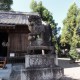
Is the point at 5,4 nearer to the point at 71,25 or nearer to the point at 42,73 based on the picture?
the point at 71,25

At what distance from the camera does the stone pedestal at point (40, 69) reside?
723cm

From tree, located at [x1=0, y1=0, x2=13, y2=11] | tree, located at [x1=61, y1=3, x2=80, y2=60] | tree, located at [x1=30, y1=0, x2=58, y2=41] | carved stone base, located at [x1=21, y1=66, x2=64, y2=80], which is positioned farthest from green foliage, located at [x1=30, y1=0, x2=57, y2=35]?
carved stone base, located at [x1=21, y1=66, x2=64, y2=80]

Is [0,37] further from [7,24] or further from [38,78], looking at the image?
[38,78]

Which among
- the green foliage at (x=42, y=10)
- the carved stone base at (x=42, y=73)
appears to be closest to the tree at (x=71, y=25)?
the green foliage at (x=42, y=10)

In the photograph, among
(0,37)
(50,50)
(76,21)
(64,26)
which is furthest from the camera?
(64,26)

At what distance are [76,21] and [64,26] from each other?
194cm

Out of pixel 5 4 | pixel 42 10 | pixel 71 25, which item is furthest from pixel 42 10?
pixel 5 4

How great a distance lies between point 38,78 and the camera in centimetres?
734

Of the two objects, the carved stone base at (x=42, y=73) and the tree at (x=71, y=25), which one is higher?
the tree at (x=71, y=25)

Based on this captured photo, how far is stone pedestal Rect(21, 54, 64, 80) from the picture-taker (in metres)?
7.23

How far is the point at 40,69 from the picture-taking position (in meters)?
7.29

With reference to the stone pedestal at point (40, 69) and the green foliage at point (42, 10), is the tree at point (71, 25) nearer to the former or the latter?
the green foliage at point (42, 10)

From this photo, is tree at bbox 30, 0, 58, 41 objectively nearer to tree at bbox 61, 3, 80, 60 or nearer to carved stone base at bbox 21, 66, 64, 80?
tree at bbox 61, 3, 80, 60

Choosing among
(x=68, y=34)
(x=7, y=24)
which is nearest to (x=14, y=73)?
(x=7, y=24)
